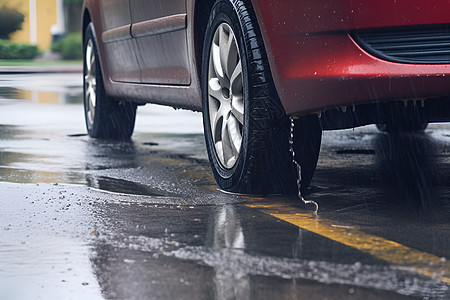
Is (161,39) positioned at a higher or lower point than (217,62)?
higher

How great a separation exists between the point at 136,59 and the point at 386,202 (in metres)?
2.53

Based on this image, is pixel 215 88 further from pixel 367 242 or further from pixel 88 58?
pixel 88 58

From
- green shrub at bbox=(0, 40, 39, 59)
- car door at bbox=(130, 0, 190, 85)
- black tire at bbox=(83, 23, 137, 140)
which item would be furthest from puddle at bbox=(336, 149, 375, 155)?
green shrub at bbox=(0, 40, 39, 59)

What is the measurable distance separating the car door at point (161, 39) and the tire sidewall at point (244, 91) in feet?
1.39

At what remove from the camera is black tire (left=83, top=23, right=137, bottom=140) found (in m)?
8.03

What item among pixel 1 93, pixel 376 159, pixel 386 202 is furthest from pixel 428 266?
pixel 1 93

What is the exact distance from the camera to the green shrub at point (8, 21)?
1548 cm

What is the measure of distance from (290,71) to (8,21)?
525 inches

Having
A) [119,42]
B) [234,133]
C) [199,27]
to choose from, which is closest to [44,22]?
[119,42]

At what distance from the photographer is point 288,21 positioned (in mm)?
4488

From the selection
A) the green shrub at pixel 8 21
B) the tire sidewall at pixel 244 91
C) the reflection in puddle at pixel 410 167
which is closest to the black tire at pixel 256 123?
the tire sidewall at pixel 244 91

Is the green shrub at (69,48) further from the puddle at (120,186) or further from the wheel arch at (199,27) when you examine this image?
the wheel arch at (199,27)

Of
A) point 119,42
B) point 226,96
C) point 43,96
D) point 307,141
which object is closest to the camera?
point 307,141

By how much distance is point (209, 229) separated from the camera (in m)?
4.16
